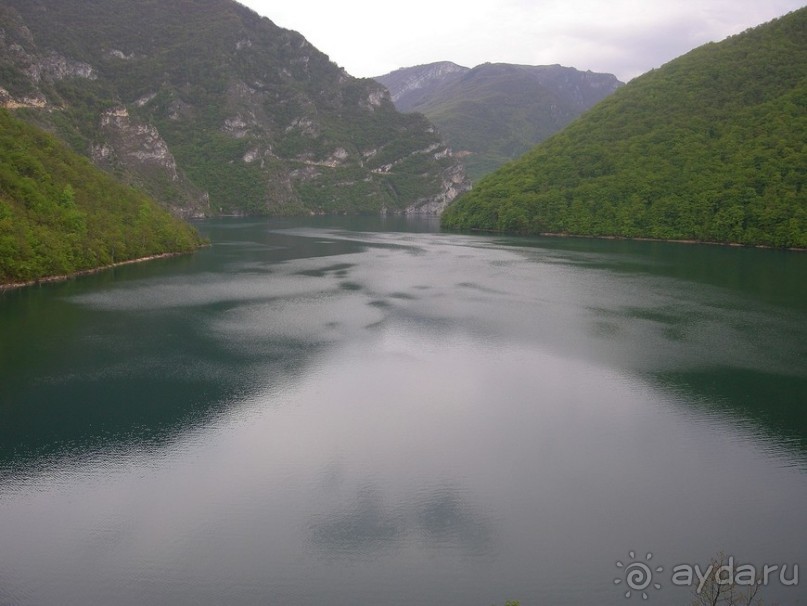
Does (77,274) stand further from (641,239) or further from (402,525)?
(641,239)

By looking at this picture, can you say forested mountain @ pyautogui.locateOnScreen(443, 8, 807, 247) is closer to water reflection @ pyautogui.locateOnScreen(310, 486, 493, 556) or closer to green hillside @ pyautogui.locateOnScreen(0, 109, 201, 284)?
green hillside @ pyautogui.locateOnScreen(0, 109, 201, 284)

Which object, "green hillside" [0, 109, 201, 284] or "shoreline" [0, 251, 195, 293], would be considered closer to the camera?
"shoreline" [0, 251, 195, 293]

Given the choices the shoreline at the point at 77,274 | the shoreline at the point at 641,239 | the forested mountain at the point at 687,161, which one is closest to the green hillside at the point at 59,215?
the shoreline at the point at 77,274

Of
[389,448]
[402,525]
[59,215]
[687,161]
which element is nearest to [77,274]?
[59,215]

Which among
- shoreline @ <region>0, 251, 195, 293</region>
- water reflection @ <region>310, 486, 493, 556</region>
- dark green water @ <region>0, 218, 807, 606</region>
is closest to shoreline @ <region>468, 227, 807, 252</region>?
dark green water @ <region>0, 218, 807, 606</region>

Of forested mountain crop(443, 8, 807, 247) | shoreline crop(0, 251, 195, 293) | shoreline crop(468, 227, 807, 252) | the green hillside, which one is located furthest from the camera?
forested mountain crop(443, 8, 807, 247)

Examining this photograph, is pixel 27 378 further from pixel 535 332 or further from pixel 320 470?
pixel 535 332
